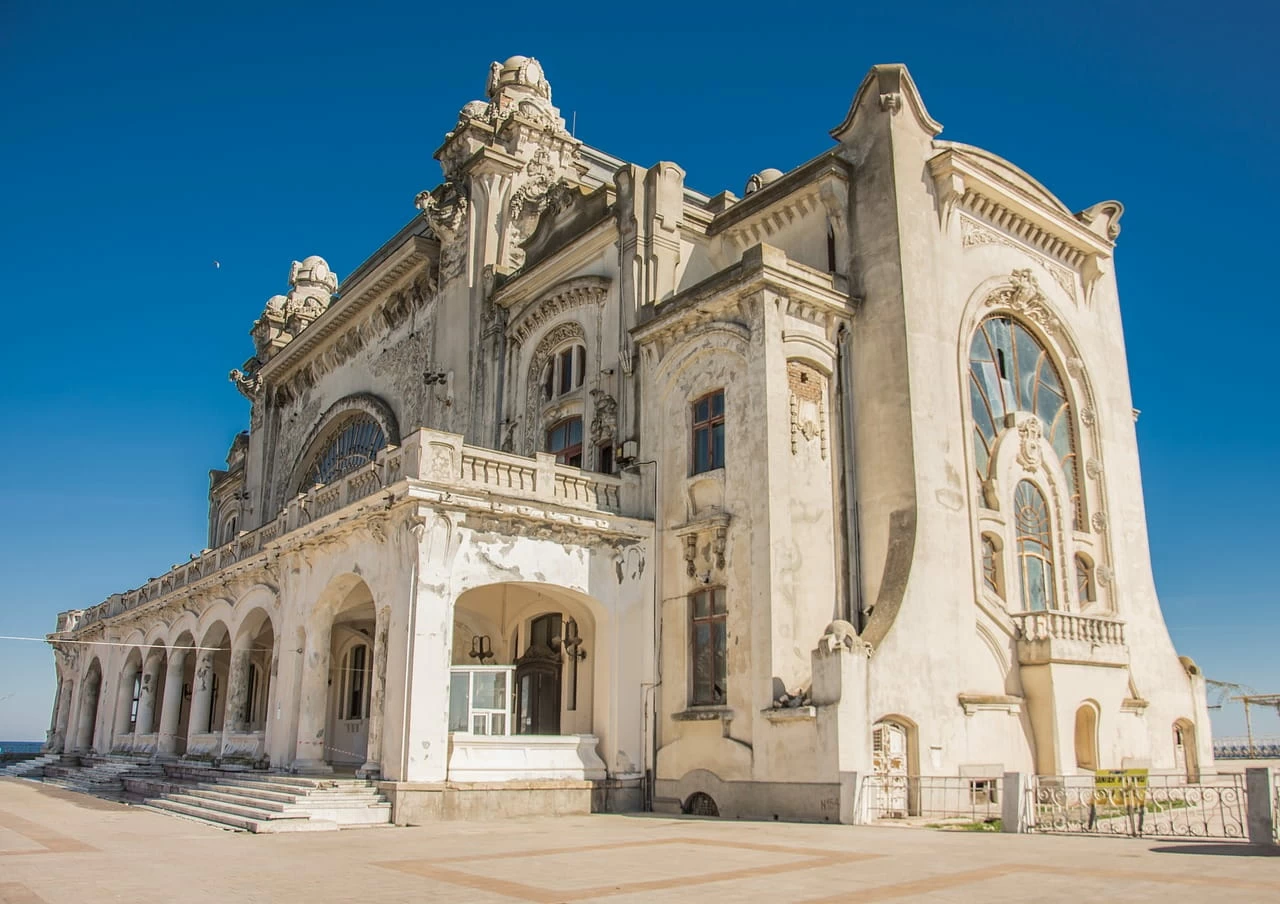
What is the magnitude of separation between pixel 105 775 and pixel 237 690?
571cm

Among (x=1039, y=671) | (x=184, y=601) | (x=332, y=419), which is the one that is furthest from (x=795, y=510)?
(x=332, y=419)

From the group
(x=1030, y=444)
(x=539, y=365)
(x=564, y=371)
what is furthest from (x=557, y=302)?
(x=1030, y=444)

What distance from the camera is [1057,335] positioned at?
26.6 m

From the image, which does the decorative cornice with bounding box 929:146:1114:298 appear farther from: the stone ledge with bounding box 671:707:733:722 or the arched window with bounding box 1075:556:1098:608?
the stone ledge with bounding box 671:707:733:722

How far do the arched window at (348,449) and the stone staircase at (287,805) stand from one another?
15953mm

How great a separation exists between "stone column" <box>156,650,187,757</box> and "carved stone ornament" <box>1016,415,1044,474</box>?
25089mm

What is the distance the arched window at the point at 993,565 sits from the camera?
22438 millimetres

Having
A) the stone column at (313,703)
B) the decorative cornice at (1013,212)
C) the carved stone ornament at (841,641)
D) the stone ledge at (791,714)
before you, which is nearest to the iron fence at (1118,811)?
the carved stone ornament at (841,641)

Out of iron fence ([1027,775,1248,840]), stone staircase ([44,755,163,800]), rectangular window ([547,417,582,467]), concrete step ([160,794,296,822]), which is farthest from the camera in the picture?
stone staircase ([44,755,163,800])

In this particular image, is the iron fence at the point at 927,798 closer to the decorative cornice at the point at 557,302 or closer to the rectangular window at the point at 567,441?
the rectangular window at the point at 567,441

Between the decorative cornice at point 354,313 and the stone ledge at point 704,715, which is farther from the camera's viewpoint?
the decorative cornice at point 354,313

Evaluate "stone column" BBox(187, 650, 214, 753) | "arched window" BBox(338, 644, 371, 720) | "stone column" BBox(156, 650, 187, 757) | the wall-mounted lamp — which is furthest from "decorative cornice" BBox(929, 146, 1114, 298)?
"stone column" BBox(156, 650, 187, 757)

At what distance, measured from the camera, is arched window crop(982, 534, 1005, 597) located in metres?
22.4

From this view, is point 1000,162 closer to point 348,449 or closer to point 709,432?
point 709,432
